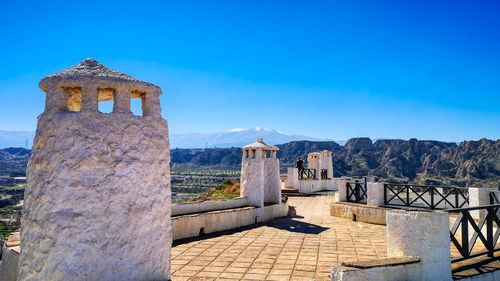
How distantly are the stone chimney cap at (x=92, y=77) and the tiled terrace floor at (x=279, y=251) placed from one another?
11.6 feet

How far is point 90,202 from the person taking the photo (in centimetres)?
309

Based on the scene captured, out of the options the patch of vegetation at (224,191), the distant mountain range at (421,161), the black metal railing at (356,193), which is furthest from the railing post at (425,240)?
the distant mountain range at (421,161)

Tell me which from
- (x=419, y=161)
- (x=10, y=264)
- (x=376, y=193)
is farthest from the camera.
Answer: (x=419, y=161)

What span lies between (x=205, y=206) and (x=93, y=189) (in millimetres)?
7290

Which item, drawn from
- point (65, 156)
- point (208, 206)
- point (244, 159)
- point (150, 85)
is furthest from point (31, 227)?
point (244, 159)

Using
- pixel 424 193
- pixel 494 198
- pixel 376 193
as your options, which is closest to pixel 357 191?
pixel 376 193

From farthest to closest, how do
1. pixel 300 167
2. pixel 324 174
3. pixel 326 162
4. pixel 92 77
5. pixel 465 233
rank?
pixel 326 162 < pixel 324 174 < pixel 300 167 < pixel 465 233 < pixel 92 77

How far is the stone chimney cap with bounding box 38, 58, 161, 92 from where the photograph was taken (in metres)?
3.19

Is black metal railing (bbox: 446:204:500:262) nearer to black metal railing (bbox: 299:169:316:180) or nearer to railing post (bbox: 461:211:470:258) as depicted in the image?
railing post (bbox: 461:211:470:258)

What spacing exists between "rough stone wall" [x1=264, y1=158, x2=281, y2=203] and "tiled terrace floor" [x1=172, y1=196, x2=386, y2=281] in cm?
202

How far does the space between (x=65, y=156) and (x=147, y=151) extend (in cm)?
81

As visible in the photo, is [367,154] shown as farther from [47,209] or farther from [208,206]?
[47,209]

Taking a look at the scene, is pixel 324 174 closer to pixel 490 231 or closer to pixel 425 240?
pixel 490 231

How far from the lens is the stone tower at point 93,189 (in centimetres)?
299
